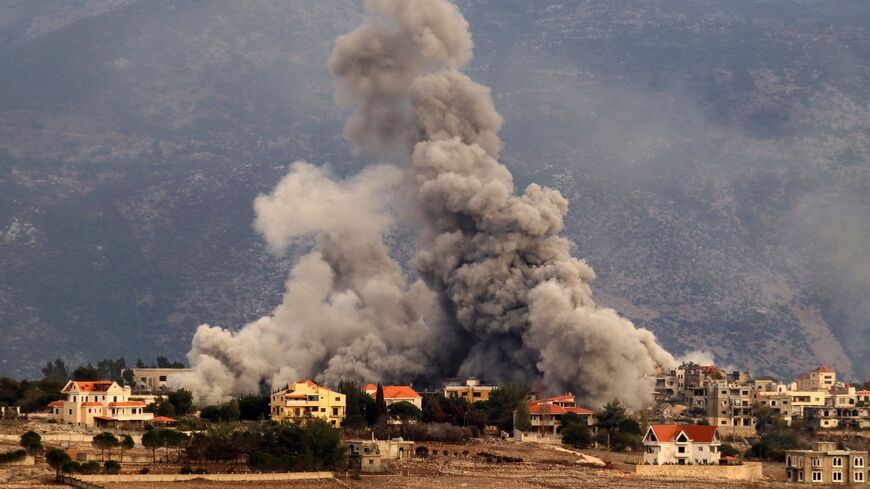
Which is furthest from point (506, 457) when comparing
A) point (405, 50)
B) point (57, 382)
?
point (405, 50)

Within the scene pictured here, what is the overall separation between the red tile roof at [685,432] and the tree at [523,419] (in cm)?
1246

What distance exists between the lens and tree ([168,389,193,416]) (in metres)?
108

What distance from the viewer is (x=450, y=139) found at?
12431 cm

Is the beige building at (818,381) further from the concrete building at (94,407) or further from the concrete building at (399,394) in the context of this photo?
the concrete building at (94,407)

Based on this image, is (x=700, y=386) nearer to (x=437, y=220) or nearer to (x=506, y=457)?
(x=437, y=220)

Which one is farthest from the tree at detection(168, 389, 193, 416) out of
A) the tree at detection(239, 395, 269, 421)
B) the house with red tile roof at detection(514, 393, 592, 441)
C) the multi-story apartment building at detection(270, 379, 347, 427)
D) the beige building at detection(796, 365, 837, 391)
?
the beige building at detection(796, 365, 837, 391)

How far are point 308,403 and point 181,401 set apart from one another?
6546mm

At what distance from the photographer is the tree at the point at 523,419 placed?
10850cm

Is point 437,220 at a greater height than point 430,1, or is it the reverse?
point 430,1

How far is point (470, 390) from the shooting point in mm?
120625

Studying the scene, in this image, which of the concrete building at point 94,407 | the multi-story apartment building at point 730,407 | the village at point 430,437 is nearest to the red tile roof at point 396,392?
the village at point 430,437

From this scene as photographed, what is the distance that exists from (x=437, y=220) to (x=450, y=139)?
15.6 ft

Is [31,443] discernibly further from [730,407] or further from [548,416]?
[730,407]

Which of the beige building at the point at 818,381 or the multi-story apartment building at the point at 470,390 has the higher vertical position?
the beige building at the point at 818,381
